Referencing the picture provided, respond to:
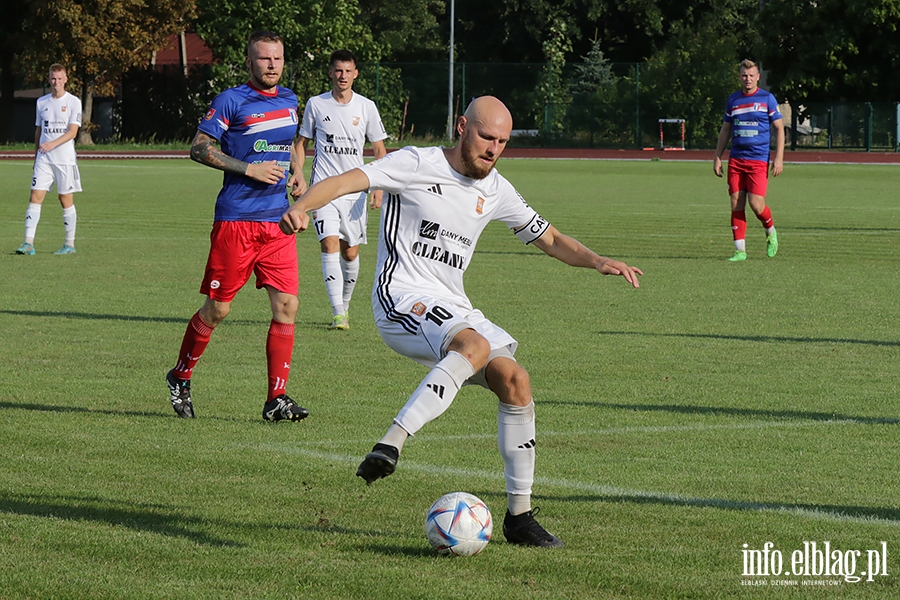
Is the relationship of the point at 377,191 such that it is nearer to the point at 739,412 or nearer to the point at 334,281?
the point at 334,281

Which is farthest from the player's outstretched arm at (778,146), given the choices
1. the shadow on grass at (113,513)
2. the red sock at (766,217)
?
the shadow on grass at (113,513)

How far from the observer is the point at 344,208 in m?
11.9

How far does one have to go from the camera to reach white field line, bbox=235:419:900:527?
19.0 ft

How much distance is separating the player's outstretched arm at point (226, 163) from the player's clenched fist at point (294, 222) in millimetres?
2944

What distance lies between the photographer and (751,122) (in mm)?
17609

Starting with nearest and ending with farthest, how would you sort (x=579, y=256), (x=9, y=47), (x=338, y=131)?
(x=579, y=256) < (x=338, y=131) < (x=9, y=47)

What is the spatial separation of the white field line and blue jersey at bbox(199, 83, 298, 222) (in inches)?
69.9

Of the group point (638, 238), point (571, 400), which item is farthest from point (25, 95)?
point (571, 400)

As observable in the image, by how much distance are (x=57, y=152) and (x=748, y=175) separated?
8606mm

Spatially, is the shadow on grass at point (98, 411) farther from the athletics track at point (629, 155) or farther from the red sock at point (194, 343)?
the athletics track at point (629, 155)

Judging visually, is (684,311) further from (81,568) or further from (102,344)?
(81,568)

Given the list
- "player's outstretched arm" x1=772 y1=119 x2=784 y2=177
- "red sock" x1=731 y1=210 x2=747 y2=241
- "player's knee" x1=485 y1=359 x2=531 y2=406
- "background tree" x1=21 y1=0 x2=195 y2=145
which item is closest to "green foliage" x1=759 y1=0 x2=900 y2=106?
"background tree" x1=21 y1=0 x2=195 y2=145

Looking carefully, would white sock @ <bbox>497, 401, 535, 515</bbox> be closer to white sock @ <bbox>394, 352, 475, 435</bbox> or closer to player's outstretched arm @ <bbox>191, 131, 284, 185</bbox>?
white sock @ <bbox>394, 352, 475, 435</bbox>

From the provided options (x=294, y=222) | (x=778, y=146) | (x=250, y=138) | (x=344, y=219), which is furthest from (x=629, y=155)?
(x=294, y=222)
